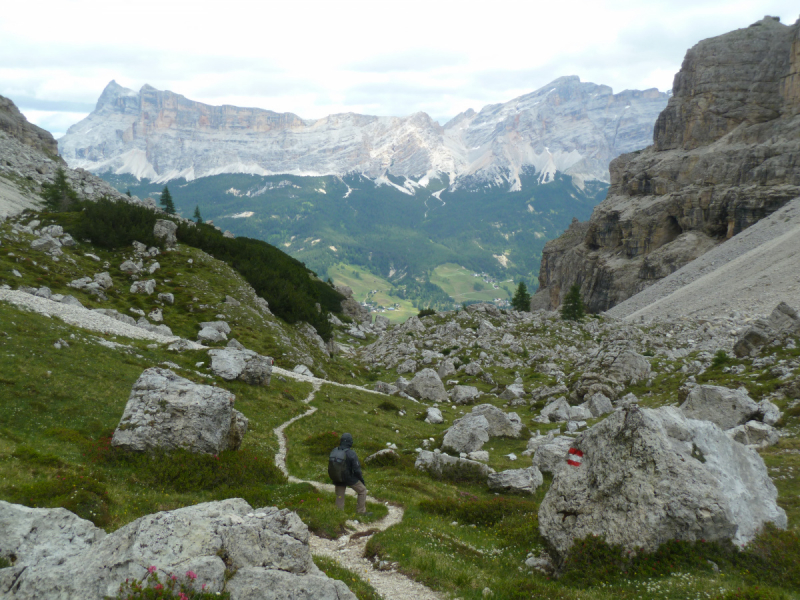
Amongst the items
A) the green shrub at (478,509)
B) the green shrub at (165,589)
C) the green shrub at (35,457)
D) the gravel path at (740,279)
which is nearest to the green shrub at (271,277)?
the green shrub at (35,457)

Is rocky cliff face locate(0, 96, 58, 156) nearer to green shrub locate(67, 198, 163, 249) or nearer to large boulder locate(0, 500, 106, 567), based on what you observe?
green shrub locate(67, 198, 163, 249)

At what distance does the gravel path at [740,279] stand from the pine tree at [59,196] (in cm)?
10720

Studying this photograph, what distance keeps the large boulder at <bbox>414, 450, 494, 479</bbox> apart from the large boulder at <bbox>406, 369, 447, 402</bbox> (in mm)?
28029

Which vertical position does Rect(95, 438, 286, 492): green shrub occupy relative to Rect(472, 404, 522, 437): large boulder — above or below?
above

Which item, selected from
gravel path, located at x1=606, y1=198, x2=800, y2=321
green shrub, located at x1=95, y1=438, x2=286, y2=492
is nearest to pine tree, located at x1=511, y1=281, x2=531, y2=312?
gravel path, located at x1=606, y1=198, x2=800, y2=321

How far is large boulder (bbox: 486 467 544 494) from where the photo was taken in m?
23.0

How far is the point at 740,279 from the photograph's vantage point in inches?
3241

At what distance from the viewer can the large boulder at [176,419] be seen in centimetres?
1995

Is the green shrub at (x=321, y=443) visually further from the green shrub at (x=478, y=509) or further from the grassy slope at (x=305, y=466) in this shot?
the green shrub at (x=478, y=509)

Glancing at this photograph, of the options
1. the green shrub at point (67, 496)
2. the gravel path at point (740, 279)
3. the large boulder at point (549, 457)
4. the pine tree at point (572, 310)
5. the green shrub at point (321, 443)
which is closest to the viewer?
the green shrub at point (67, 496)

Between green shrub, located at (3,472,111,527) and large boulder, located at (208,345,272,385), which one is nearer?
green shrub, located at (3,472,111,527)

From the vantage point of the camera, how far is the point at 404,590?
12.5 m

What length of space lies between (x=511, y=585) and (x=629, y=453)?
5199 mm

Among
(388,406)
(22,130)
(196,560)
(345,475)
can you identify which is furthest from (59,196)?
(196,560)
